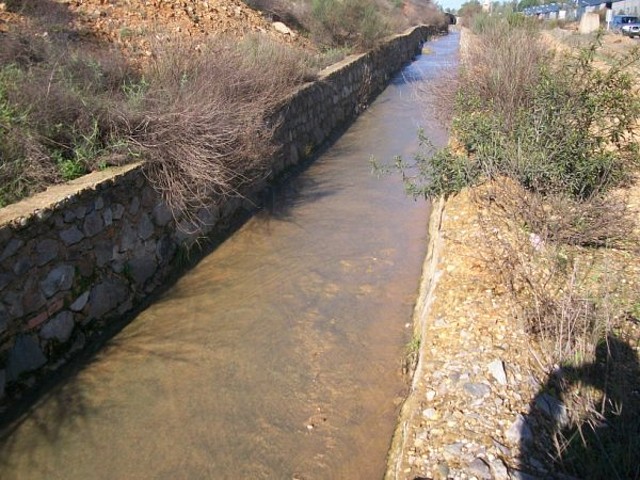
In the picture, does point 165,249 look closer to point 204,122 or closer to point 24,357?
point 204,122

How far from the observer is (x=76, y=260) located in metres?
5.04

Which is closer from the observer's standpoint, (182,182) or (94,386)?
(94,386)

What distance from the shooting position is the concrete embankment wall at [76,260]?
4.41 m

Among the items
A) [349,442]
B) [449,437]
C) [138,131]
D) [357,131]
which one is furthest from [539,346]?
[357,131]

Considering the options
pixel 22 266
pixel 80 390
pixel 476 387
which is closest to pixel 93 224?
pixel 22 266

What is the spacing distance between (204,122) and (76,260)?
92.4 inches

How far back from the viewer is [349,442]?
163 inches

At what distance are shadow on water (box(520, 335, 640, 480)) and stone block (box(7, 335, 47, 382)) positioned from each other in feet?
12.1

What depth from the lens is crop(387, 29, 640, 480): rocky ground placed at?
3.05 meters

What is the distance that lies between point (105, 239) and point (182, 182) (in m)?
1.23

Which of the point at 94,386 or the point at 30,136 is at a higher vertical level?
the point at 30,136

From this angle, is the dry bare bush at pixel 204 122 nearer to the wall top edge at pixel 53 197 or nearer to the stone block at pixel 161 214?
the stone block at pixel 161 214

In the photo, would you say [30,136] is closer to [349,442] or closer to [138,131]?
[138,131]

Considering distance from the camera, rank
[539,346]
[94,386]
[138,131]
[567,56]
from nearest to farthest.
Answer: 1. [539,346]
2. [94,386]
3. [138,131]
4. [567,56]
